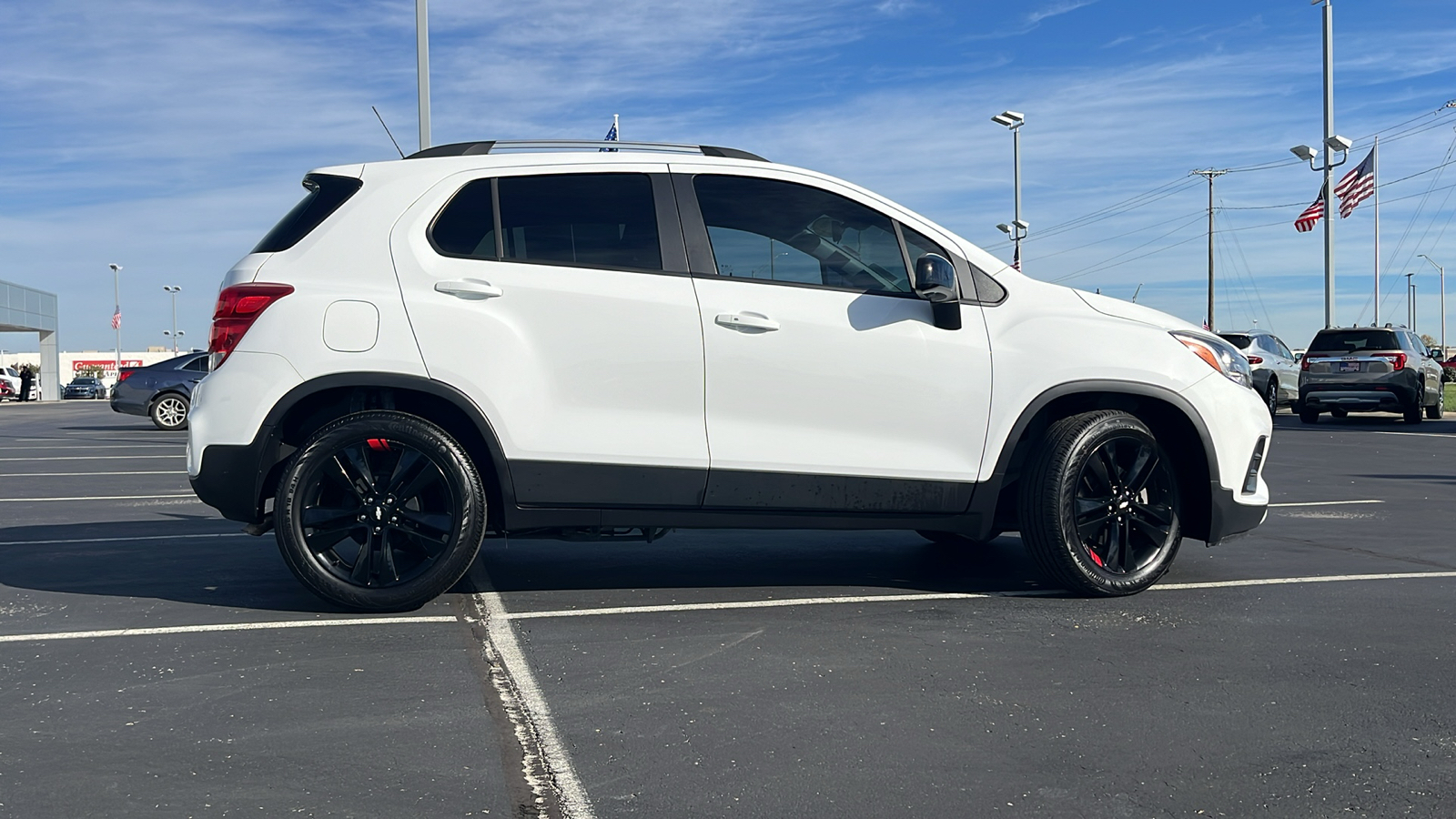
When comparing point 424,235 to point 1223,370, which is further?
point 1223,370

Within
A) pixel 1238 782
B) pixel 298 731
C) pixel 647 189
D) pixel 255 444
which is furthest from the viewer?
pixel 647 189

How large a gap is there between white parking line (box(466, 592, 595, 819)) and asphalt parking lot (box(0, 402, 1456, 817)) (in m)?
0.01

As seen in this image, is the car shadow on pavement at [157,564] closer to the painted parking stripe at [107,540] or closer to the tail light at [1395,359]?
the painted parking stripe at [107,540]

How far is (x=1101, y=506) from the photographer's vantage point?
5.45 meters

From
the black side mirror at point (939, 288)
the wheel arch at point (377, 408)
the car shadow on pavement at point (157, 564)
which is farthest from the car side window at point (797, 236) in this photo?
the car shadow on pavement at point (157, 564)

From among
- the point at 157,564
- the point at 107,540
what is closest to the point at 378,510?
the point at 157,564

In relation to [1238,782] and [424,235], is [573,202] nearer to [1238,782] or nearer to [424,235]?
[424,235]

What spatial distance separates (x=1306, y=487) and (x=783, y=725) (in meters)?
8.60

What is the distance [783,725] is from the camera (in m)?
3.63

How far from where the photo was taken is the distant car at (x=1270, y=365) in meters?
24.3

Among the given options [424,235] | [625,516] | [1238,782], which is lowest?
[1238,782]

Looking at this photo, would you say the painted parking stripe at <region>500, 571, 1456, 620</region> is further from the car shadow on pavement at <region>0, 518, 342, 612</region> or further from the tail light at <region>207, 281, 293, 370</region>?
the tail light at <region>207, 281, 293, 370</region>

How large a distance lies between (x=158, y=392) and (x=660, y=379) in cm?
1953

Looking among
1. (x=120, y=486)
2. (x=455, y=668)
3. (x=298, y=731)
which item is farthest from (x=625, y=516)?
(x=120, y=486)
